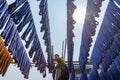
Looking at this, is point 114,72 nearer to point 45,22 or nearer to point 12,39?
point 45,22

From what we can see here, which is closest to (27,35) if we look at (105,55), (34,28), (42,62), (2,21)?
(34,28)

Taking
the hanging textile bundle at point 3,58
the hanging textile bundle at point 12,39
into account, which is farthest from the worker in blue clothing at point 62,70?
the hanging textile bundle at point 3,58

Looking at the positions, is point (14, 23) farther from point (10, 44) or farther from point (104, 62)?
point (104, 62)

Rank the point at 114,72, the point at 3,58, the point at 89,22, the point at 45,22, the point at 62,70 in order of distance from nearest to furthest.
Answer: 1. the point at 89,22
2. the point at 45,22
3. the point at 3,58
4. the point at 114,72
5. the point at 62,70

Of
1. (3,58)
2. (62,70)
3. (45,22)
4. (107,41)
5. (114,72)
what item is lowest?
(62,70)

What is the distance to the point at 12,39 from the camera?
21.7ft

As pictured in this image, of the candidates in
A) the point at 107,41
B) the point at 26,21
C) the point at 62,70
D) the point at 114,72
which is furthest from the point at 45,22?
Result: the point at 62,70

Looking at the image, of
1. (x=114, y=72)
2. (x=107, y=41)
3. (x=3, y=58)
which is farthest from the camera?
(x=114, y=72)

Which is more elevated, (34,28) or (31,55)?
(34,28)

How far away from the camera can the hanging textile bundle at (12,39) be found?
5.97 meters

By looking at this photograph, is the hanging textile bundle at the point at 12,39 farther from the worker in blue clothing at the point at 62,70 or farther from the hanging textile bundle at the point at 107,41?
the hanging textile bundle at the point at 107,41

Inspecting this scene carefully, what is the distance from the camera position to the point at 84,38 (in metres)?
6.70

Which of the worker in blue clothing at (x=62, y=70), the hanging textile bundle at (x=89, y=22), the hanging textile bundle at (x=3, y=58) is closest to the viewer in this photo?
the hanging textile bundle at (x=89, y=22)

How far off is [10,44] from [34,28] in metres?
0.67
